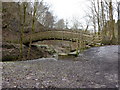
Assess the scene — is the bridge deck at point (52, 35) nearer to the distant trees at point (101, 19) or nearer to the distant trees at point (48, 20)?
the distant trees at point (101, 19)

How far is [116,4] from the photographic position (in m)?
17.4

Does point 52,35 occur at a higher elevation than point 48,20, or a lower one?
lower

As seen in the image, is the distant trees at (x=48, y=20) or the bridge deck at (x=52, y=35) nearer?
the bridge deck at (x=52, y=35)

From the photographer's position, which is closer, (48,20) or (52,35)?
(52,35)

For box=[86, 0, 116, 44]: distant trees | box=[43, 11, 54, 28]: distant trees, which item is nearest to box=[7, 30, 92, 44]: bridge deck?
box=[86, 0, 116, 44]: distant trees

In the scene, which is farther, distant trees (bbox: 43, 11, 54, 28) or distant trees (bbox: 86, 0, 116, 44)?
distant trees (bbox: 43, 11, 54, 28)

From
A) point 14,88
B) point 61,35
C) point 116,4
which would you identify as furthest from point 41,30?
point 14,88

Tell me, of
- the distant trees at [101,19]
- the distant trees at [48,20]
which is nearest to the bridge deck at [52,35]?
the distant trees at [101,19]

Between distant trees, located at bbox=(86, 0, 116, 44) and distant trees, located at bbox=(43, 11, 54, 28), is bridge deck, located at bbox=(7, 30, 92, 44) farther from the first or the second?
distant trees, located at bbox=(43, 11, 54, 28)

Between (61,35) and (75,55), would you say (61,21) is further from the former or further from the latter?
(75,55)

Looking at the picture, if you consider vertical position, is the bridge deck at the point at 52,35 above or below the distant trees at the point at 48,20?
below

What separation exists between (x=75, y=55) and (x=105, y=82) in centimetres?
543

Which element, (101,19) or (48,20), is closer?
(101,19)

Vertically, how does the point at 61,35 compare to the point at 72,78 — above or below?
above
